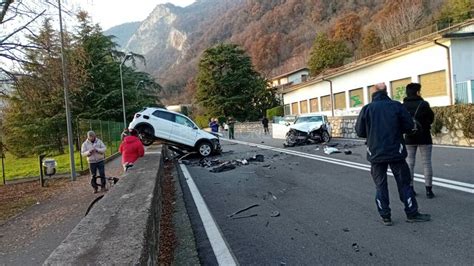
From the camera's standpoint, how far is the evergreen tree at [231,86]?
63375 millimetres

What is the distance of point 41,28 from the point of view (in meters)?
14.4

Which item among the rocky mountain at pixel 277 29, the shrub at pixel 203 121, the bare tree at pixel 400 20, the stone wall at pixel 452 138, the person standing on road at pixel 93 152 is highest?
the rocky mountain at pixel 277 29

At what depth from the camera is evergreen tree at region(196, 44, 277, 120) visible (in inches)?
2495

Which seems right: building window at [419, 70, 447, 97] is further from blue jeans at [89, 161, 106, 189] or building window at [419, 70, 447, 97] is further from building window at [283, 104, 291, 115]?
building window at [283, 104, 291, 115]

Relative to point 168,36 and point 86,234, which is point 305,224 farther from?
point 168,36

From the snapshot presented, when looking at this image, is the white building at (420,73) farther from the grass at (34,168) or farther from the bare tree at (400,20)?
the bare tree at (400,20)

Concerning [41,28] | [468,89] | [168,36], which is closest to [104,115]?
[41,28]

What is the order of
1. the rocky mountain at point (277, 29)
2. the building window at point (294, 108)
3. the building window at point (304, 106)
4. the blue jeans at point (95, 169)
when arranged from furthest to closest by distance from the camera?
the rocky mountain at point (277, 29), the building window at point (294, 108), the building window at point (304, 106), the blue jeans at point (95, 169)

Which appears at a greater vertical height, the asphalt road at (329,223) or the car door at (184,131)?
the car door at (184,131)

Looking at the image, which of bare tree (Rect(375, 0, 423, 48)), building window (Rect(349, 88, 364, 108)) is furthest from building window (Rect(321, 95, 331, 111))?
bare tree (Rect(375, 0, 423, 48))

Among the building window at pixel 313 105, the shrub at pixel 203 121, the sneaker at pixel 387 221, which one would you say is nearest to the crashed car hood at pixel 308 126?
the sneaker at pixel 387 221

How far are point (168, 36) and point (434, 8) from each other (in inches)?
5038

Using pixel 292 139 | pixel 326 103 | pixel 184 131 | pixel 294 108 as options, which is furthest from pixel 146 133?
pixel 294 108

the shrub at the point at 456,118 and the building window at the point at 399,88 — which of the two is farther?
the building window at the point at 399,88
